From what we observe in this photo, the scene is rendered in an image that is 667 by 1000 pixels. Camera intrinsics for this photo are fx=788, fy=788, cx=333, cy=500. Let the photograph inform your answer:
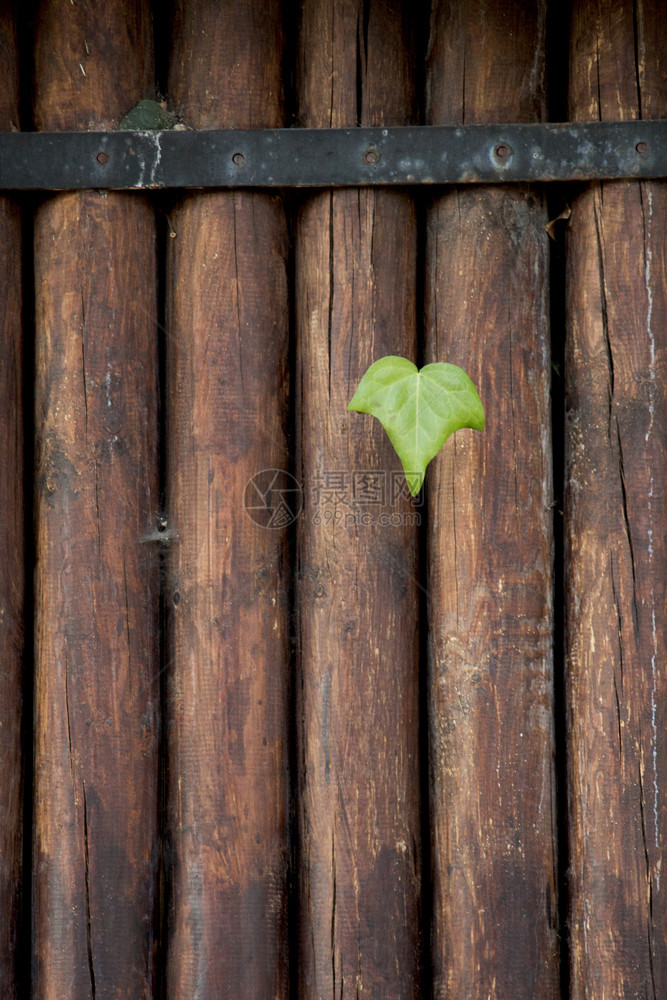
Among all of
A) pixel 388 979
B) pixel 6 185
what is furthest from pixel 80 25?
pixel 388 979

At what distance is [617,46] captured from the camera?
1.96m

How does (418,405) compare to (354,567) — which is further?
(354,567)

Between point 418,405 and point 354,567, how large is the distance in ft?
1.45

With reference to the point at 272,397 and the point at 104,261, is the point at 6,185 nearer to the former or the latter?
the point at 104,261

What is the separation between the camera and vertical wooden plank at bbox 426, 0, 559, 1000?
190cm

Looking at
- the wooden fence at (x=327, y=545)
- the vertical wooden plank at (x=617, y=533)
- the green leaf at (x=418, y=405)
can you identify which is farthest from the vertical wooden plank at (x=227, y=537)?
the vertical wooden plank at (x=617, y=533)

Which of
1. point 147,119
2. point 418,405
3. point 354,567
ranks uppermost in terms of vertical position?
point 147,119

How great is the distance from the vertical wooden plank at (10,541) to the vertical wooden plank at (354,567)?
28.2 inches

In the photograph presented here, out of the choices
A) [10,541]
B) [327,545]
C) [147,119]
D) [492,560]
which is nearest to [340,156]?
[147,119]

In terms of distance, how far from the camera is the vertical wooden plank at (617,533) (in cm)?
188

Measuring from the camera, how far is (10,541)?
6.56 feet

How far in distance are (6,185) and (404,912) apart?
79.6 inches

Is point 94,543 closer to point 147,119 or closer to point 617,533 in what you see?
point 147,119

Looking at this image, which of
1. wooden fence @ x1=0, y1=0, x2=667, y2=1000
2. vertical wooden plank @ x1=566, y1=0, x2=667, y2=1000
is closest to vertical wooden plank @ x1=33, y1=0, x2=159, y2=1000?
wooden fence @ x1=0, y1=0, x2=667, y2=1000
